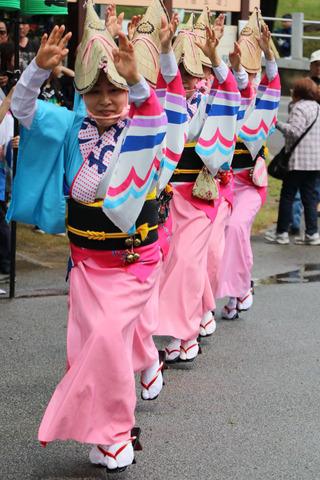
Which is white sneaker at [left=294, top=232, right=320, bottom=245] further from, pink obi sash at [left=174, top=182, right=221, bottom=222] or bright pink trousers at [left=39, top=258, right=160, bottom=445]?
bright pink trousers at [left=39, top=258, right=160, bottom=445]

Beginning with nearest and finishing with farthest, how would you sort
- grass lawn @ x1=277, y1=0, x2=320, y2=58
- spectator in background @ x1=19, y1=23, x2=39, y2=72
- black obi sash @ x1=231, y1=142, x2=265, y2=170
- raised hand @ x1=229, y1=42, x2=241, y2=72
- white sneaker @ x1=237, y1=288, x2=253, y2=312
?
raised hand @ x1=229, y1=42, x2=241, y2=72 → black obi sash @ x1=231, y1=142, x2=265, y2=170 → white sneaker @ x1=237, y1=288, x2=253, y2=312 → spectator in background @ x1=19, y1=23, x2=39, y2=72 → grass lawn @ x1=277, y1=0, x2=320, y2=58

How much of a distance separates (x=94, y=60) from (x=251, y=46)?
2.78 meters

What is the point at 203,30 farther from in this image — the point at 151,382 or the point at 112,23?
the point at 151,382

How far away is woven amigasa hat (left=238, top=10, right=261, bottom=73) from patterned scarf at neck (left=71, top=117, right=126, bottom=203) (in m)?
2.60

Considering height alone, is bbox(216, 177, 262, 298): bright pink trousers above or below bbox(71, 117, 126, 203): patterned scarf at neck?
below

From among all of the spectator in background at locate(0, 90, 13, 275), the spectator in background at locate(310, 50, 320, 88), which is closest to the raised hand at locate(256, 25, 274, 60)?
the spectator in background at locate(0, 90, 13, 275)

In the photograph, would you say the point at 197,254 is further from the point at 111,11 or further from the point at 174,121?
the point at 111,11

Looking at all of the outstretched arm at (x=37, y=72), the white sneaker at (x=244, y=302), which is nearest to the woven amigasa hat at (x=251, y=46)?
the white sneaker at (x=244, y=302)

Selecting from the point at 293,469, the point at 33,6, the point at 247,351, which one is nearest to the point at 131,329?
the point at 293,469

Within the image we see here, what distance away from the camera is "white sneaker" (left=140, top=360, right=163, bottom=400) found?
5301 millimetres

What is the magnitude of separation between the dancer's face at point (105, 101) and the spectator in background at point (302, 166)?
6.22 metres

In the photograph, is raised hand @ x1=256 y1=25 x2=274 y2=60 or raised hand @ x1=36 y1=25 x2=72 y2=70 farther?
raised hand @ x1=256 y1=25 x2=274 y2=60

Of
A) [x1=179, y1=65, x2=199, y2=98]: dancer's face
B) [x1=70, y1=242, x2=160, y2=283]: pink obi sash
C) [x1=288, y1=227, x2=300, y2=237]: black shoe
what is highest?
[x1=179, y1=65, x2=199, y2=98]: dancer's face

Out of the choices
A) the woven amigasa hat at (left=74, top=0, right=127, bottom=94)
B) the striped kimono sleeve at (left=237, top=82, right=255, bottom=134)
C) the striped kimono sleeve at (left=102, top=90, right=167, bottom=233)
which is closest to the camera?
the striped kimono sleeve at (left=102, top=90, right=167, bottom=233)
